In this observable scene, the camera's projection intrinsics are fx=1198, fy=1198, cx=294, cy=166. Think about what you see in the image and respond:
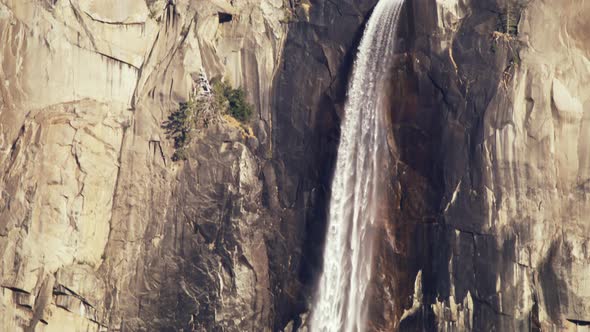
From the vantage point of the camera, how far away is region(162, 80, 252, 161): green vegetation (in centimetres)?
3950

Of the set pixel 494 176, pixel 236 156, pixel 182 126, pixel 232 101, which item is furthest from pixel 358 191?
pixel 182 126

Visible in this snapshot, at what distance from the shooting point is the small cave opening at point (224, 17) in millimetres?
40281

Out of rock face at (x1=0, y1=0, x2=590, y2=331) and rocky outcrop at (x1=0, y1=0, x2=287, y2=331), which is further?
rocky outcrop at (x1=0, y1=0, x2=287, y2=331)

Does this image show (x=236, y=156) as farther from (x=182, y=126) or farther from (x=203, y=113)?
(x=182, y=126)

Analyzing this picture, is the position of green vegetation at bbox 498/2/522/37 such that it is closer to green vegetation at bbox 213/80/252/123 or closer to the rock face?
the rock face

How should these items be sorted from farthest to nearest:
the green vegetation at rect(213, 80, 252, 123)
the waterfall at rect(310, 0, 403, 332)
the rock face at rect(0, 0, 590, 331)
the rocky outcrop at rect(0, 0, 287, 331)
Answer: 1. the green vegetation at rect(213, 80, 252, 123)
2. the rocky outcrop at rect(0, 0, 287, 331)
3. the waterfall at rect(310, 0, 403, 332)
4. the rock face at rect(0, 0, 590, 331)

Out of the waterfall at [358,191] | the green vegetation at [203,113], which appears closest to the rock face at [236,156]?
the green vegetation at [203,113]

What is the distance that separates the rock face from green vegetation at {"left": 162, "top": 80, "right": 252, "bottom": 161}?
312mm

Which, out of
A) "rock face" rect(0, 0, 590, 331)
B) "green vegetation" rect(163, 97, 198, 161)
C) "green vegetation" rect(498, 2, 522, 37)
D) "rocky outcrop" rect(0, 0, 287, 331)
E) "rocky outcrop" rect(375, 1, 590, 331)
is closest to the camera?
"rocky outcrop" rect(375, 1, 590, 331)

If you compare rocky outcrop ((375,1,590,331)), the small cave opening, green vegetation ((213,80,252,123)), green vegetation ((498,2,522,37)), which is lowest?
rocky outcrop ((375,1,590,331))

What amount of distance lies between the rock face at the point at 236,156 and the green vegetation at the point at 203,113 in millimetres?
312

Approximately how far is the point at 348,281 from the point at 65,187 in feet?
31.1

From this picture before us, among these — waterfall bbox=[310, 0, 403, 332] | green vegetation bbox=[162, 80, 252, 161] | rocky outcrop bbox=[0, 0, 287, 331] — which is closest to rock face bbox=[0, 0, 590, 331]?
rocky outcrop bbox=[0, 0, 287, 331]

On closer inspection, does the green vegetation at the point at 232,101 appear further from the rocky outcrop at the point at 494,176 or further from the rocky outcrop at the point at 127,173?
the rocky outcrop at the point at 494,176
